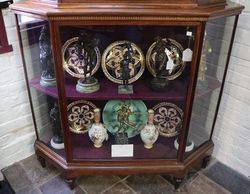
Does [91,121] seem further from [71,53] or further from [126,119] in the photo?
[71,53]

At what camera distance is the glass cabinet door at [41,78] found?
1316mm

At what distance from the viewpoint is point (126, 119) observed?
1565 mm

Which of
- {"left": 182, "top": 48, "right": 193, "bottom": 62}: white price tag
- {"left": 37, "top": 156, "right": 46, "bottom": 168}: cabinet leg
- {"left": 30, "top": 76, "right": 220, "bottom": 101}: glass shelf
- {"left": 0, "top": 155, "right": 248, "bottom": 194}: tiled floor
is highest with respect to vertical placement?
{"left": 182, "top": 48, "right": 193, "bottom": 62}: white price tag

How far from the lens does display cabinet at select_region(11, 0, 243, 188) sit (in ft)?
3.68

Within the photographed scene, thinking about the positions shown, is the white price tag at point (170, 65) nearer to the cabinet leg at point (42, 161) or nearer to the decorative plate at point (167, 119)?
the decorative plate at point (167, 119)

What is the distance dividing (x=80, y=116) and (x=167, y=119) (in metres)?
0.50

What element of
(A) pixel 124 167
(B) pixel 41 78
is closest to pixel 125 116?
(A) pixel 124 167

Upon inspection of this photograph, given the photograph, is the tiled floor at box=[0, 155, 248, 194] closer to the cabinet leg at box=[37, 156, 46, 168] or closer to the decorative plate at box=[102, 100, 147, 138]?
the cabinet leg at box=[37, 156, 46, 168]

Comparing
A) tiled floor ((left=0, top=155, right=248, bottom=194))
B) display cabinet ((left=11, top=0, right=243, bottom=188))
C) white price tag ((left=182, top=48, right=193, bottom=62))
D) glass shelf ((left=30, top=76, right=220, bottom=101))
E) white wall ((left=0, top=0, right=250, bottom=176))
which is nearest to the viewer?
display cabinet ((left=11, top=0, right=243, bottom=188))

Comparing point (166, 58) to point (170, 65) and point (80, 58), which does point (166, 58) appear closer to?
point (170, 65)

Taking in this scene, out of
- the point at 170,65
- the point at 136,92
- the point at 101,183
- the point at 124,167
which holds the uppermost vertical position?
the point at 170,65

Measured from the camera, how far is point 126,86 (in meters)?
1.42

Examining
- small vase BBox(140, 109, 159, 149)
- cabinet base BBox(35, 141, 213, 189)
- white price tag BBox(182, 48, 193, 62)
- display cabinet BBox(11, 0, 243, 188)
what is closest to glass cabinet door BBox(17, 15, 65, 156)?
display cabinet BBox(11, 0, 243, 188)

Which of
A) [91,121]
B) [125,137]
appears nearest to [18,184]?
[91,121]
